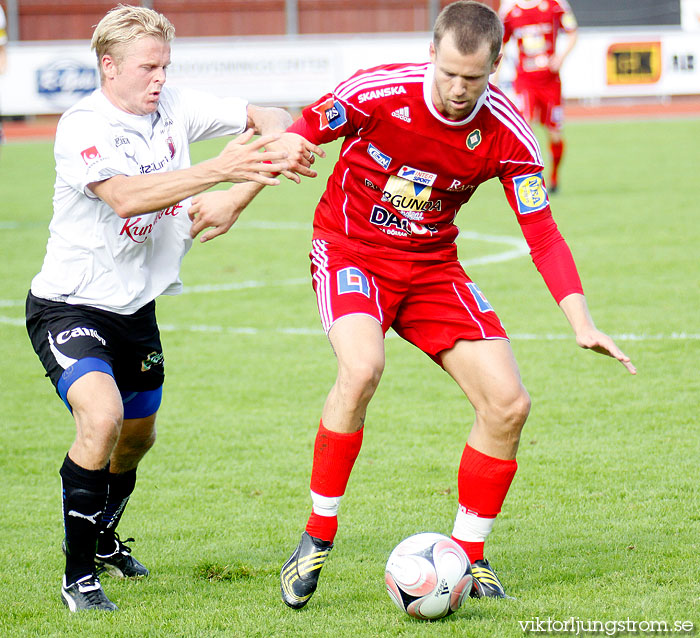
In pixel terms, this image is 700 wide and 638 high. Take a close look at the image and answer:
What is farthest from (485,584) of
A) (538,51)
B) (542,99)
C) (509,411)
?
(538,51)

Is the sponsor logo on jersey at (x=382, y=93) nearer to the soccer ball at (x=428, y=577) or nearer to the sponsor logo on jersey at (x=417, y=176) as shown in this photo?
the sponsor logo on jersey at (x=417, y=176)

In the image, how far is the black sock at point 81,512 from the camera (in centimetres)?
396

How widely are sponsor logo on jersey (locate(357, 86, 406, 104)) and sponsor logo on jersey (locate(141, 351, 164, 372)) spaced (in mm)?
1326

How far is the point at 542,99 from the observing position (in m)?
15.2

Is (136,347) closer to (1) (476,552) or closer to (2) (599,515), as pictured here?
(1) (476,552)

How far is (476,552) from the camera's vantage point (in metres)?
4.14

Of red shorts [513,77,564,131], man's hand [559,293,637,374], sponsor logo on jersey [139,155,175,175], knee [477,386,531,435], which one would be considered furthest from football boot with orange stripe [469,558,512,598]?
red shorts [513,77,564,131]

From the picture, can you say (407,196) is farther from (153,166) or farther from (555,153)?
(555,153)

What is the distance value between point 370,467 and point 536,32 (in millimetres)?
11030

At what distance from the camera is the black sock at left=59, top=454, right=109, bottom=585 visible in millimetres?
3965

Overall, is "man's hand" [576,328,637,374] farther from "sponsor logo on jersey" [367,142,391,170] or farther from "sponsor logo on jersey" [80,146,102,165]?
"sponsor logo on jersey" [80,146,102,165]

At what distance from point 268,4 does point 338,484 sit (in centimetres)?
2934

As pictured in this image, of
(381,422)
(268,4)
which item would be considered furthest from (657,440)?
(268,4)

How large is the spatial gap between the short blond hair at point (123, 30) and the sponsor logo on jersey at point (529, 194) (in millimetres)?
1497
